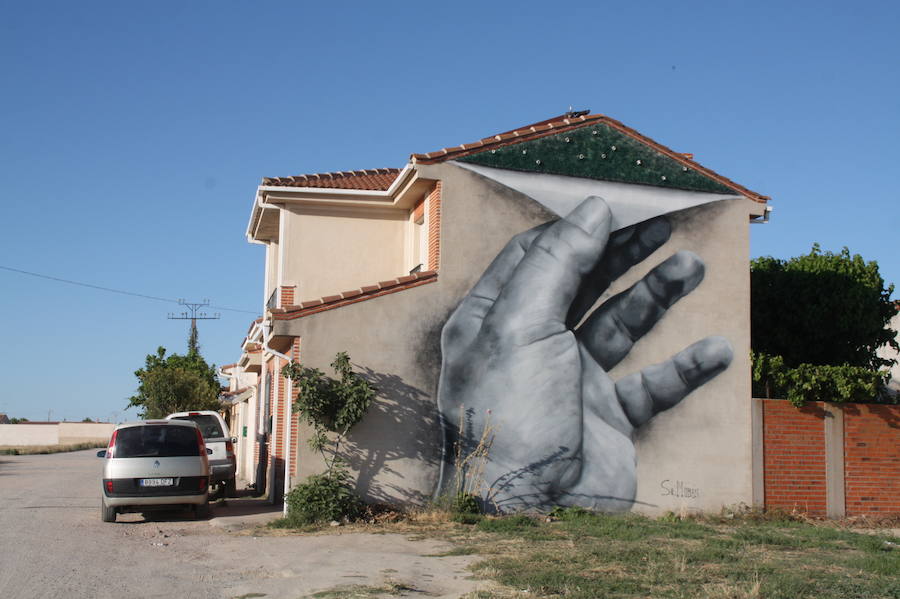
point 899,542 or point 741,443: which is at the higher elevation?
point 741,443

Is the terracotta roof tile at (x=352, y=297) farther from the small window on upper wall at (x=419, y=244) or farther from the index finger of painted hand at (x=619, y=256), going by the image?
the index finger of painted hand at (x=619, y=256)

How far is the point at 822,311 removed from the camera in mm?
20078

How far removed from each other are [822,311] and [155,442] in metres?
14.3

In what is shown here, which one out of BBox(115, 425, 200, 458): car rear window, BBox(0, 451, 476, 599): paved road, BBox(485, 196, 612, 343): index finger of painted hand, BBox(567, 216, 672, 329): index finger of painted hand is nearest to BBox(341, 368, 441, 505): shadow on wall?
BBox(0, 451, 476, 599): paved road

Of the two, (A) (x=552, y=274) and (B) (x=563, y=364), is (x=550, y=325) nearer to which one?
(B) (x=563, y=364)

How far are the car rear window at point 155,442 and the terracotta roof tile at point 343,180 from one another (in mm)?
5411

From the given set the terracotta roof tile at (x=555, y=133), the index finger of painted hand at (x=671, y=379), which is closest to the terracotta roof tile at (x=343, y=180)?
the terracotta roof tile at (x=555, y=133)

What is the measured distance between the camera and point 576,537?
12414mm

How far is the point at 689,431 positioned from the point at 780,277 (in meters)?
6.31

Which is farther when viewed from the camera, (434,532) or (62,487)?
(62,487)

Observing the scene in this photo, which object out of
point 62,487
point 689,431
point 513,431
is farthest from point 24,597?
point 62,487

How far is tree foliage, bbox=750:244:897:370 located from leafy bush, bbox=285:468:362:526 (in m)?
11.0

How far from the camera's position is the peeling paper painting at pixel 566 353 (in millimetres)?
15141

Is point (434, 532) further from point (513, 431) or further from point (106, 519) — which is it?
point (106, 519)
